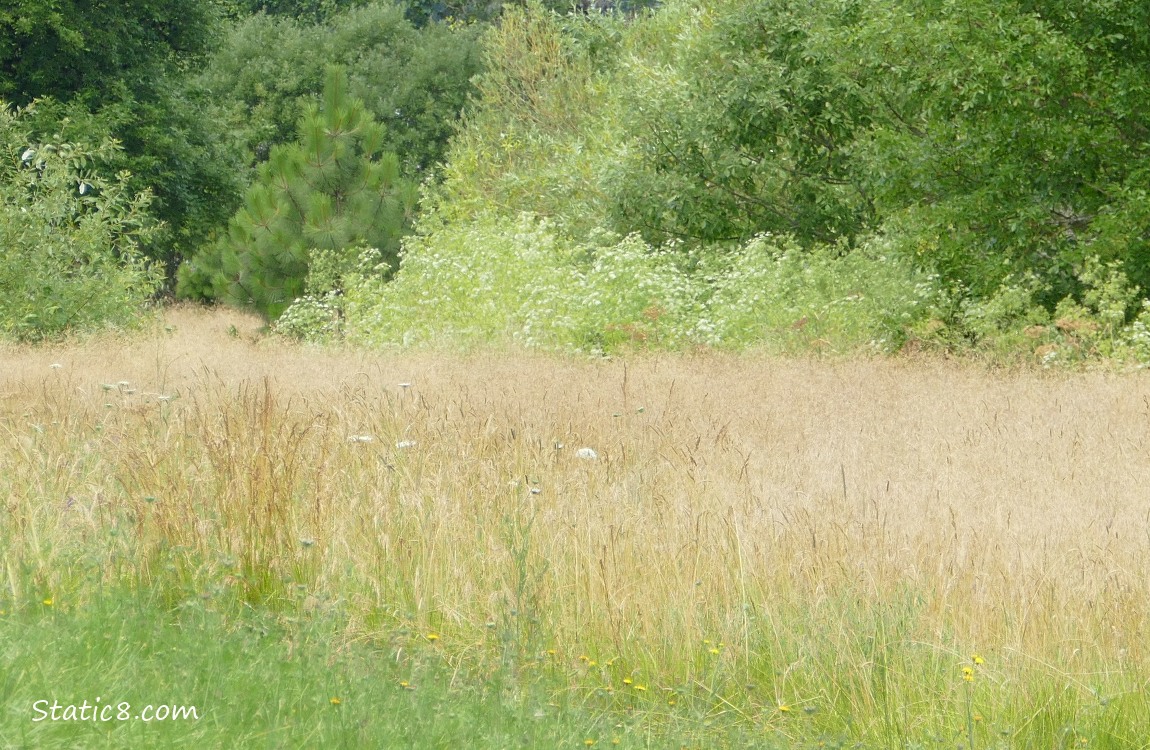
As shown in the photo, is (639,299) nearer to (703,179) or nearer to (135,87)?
(703,179)

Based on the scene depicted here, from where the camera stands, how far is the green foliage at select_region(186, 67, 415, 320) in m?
21.0

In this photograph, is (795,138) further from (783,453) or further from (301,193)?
(783,453)

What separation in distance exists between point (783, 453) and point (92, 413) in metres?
3.69

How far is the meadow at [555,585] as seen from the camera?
130 inches

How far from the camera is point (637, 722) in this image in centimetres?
347

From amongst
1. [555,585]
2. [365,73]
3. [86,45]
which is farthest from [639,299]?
[365,73]

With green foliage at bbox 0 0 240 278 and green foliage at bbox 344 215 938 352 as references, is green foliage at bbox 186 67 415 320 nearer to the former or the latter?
green foliage at bbox 0 0 240 278

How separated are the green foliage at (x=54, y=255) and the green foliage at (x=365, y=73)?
19.5 metres

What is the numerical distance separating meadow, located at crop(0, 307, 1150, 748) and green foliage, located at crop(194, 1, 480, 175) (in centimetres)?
2925

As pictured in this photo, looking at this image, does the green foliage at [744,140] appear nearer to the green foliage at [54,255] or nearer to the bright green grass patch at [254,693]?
the green foliage at [54,255]

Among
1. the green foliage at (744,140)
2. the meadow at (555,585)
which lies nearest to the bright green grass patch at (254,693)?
the meadow at (555,585)

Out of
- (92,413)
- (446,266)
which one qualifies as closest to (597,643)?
(92,413)

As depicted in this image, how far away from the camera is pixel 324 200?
20.8 metres

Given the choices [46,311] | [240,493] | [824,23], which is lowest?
[46,311]
